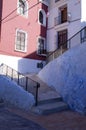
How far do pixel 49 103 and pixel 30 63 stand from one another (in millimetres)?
9250

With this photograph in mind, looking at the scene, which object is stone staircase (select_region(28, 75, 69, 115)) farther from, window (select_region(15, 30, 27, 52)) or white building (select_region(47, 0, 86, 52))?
white building (select_region(47, 0, 86, 52))

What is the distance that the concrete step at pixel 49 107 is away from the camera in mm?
9519

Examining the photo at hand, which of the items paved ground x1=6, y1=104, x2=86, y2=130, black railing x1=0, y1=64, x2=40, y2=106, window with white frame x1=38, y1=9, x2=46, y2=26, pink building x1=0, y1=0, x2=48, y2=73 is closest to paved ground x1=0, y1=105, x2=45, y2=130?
paved ground x1=6, y1=104, x2=86, y2=130

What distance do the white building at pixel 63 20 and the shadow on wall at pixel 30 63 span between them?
71.9 inches

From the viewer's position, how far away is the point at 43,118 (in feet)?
29.0

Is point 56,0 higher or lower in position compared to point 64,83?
higher

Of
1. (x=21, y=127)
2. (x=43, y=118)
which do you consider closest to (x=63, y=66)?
(x=43, y=118)

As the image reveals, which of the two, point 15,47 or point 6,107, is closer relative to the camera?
point 6,107

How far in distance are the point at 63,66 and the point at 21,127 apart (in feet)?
19.3

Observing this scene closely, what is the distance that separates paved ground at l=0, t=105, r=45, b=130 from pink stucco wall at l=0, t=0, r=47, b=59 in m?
9.29

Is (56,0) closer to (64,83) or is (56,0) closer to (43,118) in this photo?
(64,83)

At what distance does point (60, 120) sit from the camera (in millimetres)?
8602

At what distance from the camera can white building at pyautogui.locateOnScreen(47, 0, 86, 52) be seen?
1950cm

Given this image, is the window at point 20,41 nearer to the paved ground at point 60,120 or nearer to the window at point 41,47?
the window at point 41,47
